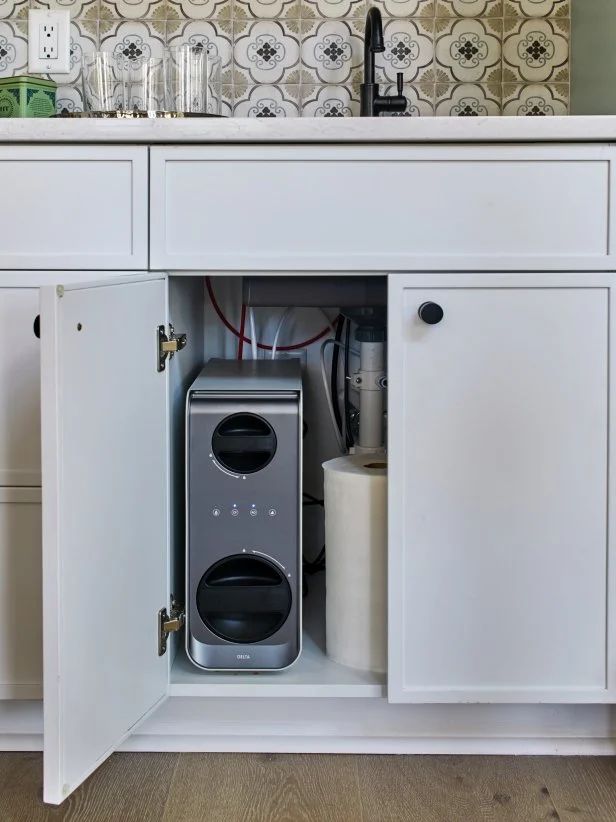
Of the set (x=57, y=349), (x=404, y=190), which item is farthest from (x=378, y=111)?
(x=57, y=349)

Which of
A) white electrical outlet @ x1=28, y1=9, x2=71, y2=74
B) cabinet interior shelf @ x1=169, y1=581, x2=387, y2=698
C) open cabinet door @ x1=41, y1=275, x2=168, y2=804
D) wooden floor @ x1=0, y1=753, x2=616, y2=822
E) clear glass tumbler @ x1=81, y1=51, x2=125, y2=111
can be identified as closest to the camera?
open cabinet door @ x1=41, y1=275, x2=168, y2=804

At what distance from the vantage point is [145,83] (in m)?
1.64

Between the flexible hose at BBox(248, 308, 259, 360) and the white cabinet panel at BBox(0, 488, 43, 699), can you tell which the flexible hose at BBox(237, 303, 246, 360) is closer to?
the flexible hose at BBox(248, 308, 259, 360)

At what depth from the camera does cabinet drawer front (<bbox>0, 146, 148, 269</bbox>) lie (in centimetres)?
135

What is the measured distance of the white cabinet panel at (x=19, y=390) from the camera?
4.50 ft

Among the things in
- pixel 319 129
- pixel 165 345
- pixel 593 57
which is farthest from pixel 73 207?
pixel 593 57

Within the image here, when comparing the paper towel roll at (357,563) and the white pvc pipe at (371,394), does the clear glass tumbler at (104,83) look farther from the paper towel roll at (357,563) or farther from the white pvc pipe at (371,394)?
the paper towel roll at (357,563)

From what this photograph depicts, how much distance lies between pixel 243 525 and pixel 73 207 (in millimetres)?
522

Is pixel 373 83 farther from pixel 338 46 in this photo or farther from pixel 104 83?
pixel 104 83

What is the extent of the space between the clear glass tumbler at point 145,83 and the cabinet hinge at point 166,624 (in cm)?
83

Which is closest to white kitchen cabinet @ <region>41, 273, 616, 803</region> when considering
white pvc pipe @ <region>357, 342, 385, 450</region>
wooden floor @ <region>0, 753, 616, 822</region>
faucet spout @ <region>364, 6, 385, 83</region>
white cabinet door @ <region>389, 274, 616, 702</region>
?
white cabinet door @ <region>389, 274, 616, 702</region>

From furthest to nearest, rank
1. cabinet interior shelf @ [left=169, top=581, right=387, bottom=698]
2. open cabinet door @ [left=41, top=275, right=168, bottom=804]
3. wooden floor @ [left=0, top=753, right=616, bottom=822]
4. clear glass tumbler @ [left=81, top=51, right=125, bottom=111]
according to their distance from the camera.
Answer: clear glass tumbler @ [left=81, top=51, right=125, bottom=111]
cabinet interior shelf @ [left=169, top=581, right=387, bottom=698]
wooden floor @ [left=0, top=753, right=616, bottom=822]
open cabinet door @ [left=41, top=275, right=168, bottom=804]

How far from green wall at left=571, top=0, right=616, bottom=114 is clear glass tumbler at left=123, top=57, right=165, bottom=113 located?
759mm

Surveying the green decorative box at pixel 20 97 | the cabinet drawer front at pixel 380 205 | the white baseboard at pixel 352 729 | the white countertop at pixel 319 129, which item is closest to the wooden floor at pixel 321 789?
the white baseboard at pixel 352 729
